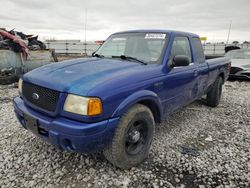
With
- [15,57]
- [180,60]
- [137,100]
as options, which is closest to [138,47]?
[180,60]

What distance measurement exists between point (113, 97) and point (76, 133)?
21.4 inches

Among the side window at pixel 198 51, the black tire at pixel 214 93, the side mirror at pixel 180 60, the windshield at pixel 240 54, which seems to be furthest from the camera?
the windshield at pixel 240 54

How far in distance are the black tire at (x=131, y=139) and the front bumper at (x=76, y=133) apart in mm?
118

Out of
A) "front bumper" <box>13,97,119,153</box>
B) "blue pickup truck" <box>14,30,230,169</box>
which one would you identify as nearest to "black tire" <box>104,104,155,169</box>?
"blue pickup truck" <box>14,30,230,169</box>

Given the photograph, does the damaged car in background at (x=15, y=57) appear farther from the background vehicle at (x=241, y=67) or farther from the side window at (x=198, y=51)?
the background vehicle at (x=241, y=67)

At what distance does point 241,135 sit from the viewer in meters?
4.12

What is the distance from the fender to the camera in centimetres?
253

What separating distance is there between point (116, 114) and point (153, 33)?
1.87 meters

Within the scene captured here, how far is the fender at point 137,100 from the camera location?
8.31 feet

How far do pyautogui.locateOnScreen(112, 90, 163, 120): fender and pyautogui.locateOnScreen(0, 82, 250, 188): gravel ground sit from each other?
82 cm

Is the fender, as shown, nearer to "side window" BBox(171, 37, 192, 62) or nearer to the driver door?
the driver door

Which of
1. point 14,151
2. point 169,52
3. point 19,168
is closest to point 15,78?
point 14,151

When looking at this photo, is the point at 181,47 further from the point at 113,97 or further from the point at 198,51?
the point at 113,97

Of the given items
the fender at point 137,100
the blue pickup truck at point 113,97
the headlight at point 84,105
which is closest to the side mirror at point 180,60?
the blue pickup truck at point 113,97
